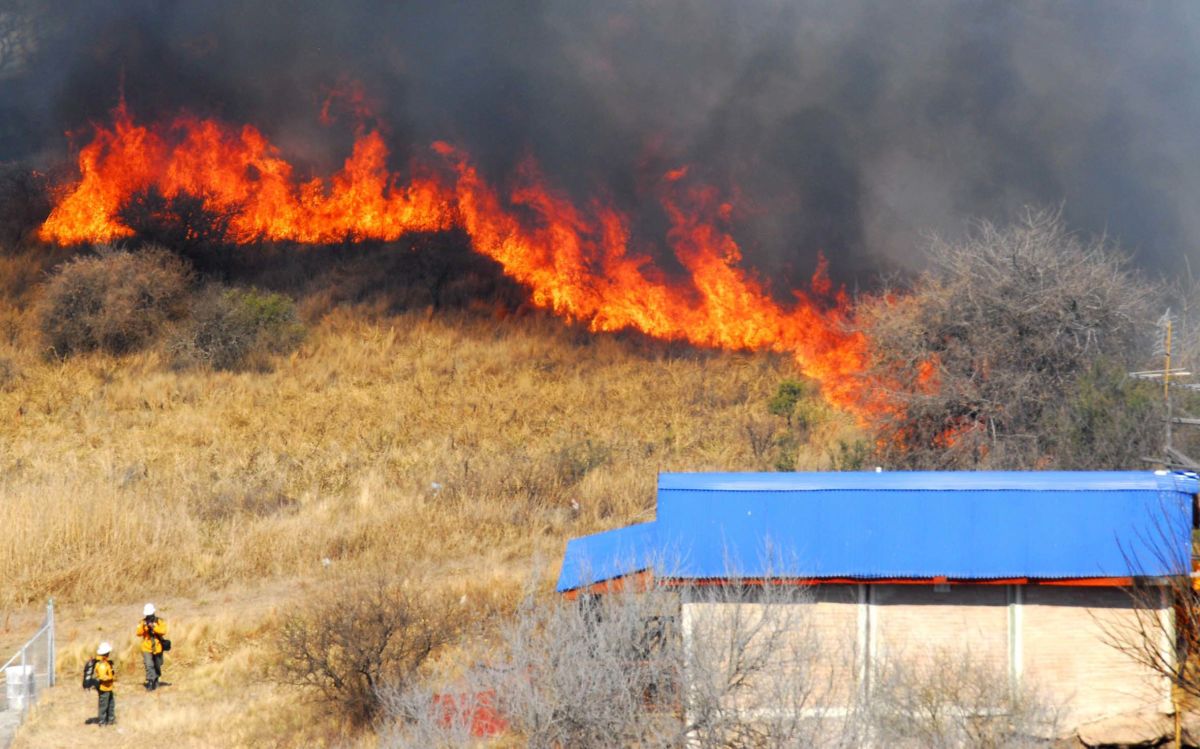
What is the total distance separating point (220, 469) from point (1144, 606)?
17.7 m

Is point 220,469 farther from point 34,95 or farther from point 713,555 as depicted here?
point 34,95

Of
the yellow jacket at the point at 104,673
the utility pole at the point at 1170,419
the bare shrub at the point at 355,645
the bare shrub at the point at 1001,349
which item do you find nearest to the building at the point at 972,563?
the bare shrub at the point at 355,645

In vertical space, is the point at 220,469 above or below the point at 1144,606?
above

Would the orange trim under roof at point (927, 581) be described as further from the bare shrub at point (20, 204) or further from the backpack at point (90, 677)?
the bare shrub at point (20, 204)

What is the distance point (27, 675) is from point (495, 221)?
26636mm

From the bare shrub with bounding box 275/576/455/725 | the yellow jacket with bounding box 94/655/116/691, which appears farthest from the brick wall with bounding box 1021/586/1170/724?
the yellow jacket with bounding box 94/655/116/691

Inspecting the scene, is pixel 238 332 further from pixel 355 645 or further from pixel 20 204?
pixel 355 645

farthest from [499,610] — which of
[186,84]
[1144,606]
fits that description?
[186,84]

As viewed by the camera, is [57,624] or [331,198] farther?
[331,198]

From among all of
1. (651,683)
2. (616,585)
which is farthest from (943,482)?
(651,683)

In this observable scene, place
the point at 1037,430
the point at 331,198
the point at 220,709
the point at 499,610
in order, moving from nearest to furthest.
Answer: the point at 220,709, the point at 499,610, the point at 1037,430, the point at 331,198

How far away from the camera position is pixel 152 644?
1443 cm

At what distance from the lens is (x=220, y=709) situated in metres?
13.8

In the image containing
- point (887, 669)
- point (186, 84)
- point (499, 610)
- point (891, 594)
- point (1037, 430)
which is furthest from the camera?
point (186, 84)
